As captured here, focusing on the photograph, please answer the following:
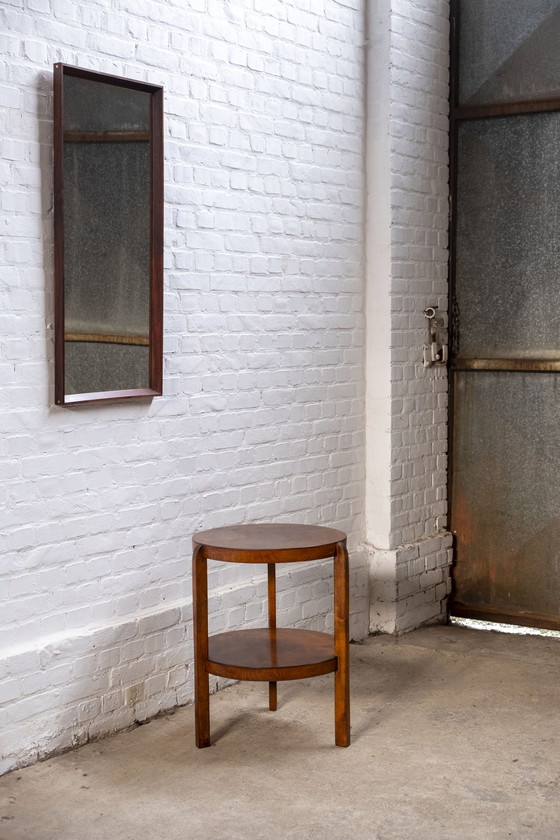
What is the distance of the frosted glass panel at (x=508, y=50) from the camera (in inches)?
184

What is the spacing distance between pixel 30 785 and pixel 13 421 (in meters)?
1.06

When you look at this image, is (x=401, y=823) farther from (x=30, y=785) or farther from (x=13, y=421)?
(x=13, y=421)

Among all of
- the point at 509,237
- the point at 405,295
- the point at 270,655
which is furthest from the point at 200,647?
the point at 509,237

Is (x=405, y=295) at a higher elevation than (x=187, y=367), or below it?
higher

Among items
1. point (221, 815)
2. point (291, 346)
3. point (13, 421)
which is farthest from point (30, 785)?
point (291, 346)

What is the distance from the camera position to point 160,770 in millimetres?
3266

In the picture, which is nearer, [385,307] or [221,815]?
[221,815]

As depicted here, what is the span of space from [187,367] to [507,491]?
1801 millimetres

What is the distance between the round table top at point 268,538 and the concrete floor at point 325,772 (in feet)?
2.19

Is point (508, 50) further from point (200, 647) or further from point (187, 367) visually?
point (200, 647)

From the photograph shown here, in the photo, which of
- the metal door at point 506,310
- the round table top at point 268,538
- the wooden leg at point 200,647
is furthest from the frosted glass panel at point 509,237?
the wooden leg at point 200,647

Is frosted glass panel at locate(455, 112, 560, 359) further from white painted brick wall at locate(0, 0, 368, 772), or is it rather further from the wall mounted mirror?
the wall mounted mirror

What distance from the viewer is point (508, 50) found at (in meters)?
4.79

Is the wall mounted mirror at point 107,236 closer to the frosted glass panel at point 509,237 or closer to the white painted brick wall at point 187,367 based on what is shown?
the white painted brick wall at point 187,367
